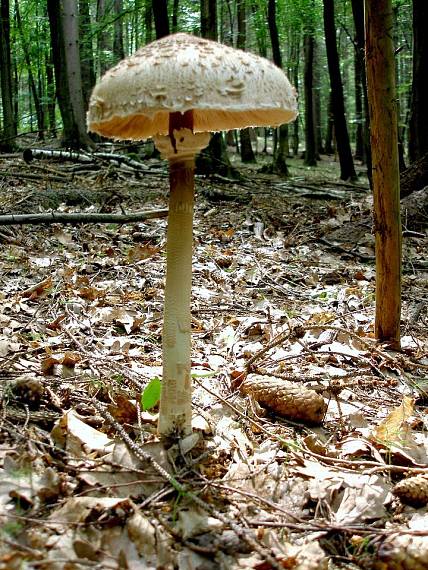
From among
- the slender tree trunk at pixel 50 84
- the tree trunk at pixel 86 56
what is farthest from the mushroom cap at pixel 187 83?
the slender tree trunk at pixel 50 84

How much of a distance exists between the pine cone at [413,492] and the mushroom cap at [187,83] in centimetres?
159

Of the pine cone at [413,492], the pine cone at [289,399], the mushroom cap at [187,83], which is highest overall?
the mushroom cap at [187,83]

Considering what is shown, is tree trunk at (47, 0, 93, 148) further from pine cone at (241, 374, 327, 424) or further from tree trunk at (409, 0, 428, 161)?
pine cone at (241, 374, 327, 424)

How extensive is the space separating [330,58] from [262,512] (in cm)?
1182

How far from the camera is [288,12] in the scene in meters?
22.0

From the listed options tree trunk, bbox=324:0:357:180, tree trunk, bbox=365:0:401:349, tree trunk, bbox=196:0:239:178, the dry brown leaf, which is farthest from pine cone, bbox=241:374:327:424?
tree trunk, bbox=324:0:357:180

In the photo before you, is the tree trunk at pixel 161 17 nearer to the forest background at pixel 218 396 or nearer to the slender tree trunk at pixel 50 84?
the forest background at pixel 218 396

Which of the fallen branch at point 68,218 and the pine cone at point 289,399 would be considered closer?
the pine cone at point 289,399

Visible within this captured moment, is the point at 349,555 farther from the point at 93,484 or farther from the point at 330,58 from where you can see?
the point at 330,58

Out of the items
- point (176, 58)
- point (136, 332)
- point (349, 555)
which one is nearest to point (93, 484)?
point (349, 555)

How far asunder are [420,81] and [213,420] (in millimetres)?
7676

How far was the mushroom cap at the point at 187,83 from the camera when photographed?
1873 mm

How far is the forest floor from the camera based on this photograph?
6.41 feet

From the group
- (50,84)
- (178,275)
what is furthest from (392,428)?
(50,84)
